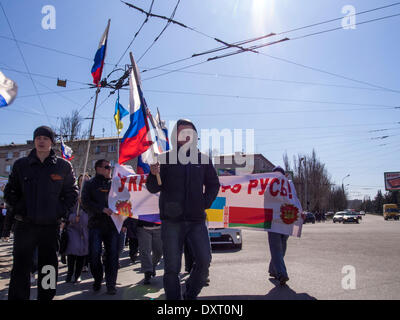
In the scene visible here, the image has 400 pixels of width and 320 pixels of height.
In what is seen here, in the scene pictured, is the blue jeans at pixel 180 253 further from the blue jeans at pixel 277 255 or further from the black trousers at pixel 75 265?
the black trousers at pixel 75 265

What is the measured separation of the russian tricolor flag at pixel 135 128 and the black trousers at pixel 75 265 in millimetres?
1873


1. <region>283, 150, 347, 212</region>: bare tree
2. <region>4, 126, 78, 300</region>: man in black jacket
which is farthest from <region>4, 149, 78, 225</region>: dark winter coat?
<region>283, 150, 347, 212</region>: bare tree

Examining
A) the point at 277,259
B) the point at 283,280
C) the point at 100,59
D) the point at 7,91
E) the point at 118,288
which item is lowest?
the point at 118,288

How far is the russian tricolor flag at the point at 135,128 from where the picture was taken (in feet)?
17.2

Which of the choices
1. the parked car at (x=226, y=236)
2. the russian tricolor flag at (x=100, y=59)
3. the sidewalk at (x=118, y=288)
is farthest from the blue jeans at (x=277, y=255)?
the russian tricolor flag at (x=100, y=59)

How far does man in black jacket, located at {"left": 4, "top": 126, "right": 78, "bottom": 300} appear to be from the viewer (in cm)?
357

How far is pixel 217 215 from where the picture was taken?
6125mm

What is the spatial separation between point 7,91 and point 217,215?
3899mm

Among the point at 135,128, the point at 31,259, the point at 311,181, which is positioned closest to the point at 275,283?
the point at 135,128

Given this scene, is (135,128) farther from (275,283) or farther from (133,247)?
(133,247)

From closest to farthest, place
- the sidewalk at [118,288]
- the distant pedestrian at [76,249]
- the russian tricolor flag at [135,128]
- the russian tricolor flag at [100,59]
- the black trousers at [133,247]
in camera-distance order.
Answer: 1. the sidewalk at [118,288]
2. the russian tricolor flag at [135,128]
3. the distant pedestrian at [76,249]
4. the russian tricolor flag at [100,59]
5. the black trousers at [133,247]
